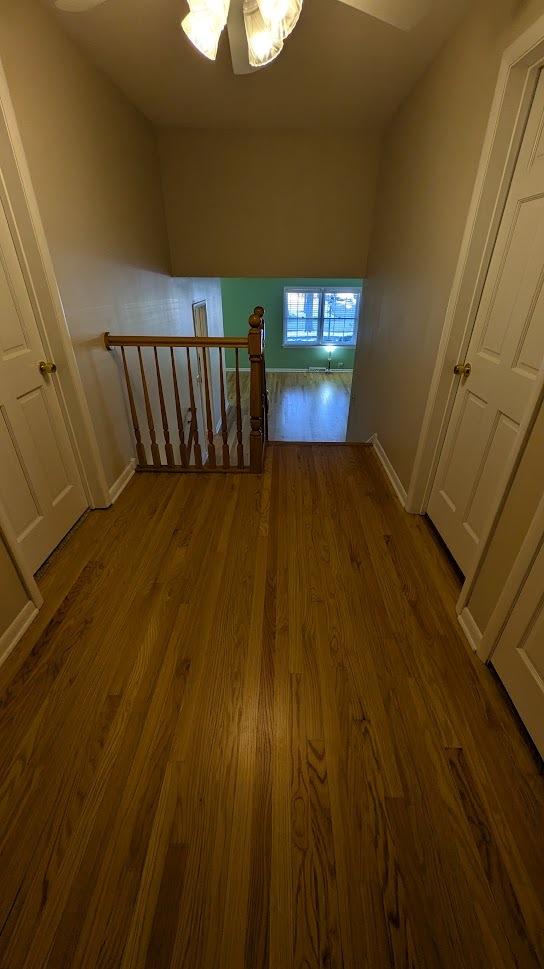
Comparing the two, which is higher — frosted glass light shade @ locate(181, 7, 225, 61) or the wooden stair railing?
frosted glass light shade @ locate(181, 7, 225, 61)

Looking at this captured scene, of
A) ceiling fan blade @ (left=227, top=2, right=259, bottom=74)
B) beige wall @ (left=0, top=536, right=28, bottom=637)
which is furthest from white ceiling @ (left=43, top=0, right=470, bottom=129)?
beige wall @ (left=0, top=536, right=28, bottom=637)

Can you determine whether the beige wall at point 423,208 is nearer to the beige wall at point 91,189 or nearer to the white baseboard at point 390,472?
the white baseboard at point 390,472

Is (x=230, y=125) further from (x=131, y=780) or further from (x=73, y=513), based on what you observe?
(x=131, y=780)

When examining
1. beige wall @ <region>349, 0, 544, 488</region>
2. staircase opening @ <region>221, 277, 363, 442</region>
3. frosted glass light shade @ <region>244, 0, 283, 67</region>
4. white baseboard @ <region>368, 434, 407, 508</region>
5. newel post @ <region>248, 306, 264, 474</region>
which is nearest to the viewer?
frosted glass light shade @ <region>244, 0, 283, 67</region>

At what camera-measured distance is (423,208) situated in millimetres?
2158

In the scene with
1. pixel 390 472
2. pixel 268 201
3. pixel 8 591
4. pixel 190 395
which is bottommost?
pixel 390 472

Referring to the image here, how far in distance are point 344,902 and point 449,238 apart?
2.46m

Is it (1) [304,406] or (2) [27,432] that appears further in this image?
(1) [304,406]

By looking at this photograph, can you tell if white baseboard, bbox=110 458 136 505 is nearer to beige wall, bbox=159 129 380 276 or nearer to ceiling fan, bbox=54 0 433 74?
ceiling fan, bbox=54 0 433 74

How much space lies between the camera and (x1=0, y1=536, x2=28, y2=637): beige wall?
1454mm

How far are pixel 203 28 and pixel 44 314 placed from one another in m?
1.22

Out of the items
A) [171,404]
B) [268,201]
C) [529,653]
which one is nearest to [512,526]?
[529,653]

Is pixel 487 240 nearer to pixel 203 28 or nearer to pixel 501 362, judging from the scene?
pixel 501 362

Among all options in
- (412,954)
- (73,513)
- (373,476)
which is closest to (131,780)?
(412,954)
